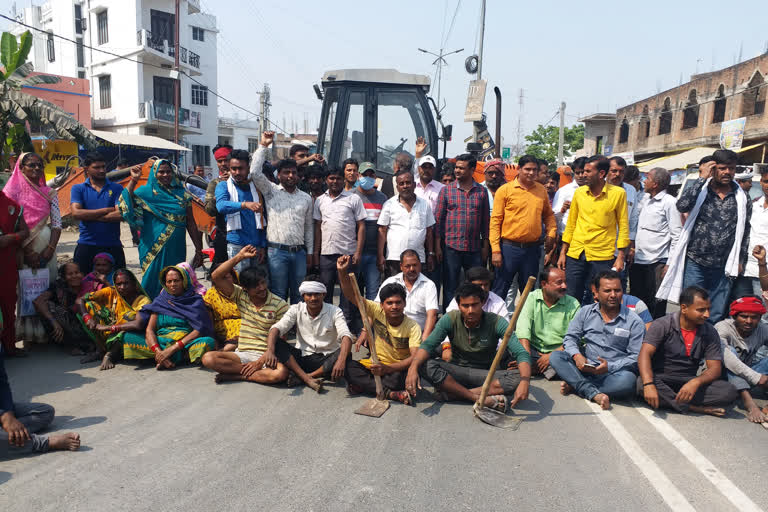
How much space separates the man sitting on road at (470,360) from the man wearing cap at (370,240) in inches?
67.4

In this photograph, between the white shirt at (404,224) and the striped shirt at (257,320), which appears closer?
the striped shirt at (257,320)

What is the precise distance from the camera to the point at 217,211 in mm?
6246

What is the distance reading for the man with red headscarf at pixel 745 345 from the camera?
461cm

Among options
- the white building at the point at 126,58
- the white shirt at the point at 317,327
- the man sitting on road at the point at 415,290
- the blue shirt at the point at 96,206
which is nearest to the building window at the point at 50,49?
the white building at the point at 126,58

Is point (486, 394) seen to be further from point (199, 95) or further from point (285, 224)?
point (199, 95)

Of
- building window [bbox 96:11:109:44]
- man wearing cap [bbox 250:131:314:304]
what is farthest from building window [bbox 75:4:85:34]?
man wearing cap [bbox 250:131:314:304]

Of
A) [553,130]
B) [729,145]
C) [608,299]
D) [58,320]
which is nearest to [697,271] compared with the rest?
[608,299]

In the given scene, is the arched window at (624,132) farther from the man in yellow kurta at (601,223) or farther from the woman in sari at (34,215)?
the woman in sari at (34,215)

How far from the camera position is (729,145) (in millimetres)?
17953

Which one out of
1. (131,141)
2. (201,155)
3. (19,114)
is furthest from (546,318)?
(201,155)

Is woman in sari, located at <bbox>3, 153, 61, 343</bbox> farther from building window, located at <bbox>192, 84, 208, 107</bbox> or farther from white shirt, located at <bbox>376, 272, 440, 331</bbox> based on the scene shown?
building window, located at <bbox>192, 84, 208, 107</bbox>

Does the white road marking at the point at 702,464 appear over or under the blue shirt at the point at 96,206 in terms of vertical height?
under

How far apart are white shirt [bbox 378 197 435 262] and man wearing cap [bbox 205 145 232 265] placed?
1.73m

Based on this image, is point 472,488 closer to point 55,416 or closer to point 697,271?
point 55,416
